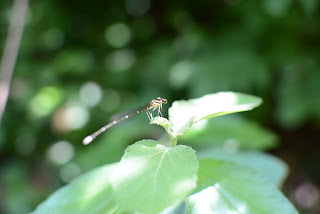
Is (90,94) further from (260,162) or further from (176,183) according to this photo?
(176,183)

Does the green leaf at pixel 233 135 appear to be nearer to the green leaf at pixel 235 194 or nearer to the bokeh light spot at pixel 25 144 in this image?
the green leaf at pixel 235 194

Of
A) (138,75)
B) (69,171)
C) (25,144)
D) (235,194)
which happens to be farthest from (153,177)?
(25,144)

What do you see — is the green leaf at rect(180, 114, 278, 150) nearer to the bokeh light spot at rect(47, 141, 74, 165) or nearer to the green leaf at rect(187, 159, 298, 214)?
the green leaf at rect(187, 159, 298, 214)

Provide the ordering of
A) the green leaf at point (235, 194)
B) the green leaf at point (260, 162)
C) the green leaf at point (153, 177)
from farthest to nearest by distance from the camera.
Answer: the green leaf at point (260, 162) < the green leaf at point (235, 194) < the green leaf at point (153, 177)

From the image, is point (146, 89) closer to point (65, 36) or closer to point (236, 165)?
point (65, 36)

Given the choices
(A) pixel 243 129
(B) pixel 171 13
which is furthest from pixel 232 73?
(A) pixel 243 129

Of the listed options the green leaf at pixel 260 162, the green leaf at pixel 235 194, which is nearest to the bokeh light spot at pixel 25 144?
the green leaf at pixel 260 162

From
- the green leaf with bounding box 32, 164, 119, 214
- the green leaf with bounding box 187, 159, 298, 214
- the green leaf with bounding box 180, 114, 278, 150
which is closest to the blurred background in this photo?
the green leaf with bounding box 180, 114, 278, 150
